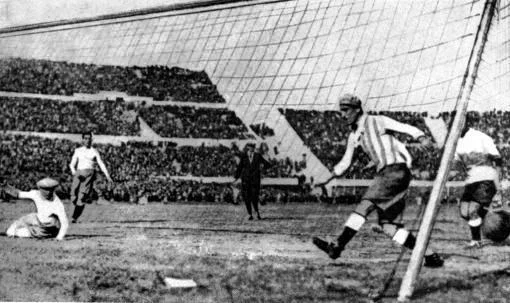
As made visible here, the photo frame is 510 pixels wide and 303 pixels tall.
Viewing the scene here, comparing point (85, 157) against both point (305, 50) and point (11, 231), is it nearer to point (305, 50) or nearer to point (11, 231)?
point (11, 231)

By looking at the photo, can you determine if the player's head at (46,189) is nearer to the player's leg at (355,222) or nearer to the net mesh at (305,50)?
the net mesh at (305,50)

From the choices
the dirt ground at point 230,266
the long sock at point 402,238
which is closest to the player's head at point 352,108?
the long sock at point 402,238

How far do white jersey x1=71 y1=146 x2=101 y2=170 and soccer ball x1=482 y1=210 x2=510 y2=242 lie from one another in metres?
4.37

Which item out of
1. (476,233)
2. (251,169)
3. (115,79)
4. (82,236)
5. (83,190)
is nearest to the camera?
(476,233)

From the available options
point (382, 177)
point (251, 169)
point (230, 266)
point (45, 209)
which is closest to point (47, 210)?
point (45, 209)

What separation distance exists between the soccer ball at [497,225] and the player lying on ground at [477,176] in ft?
0.28

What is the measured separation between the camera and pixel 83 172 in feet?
25.7

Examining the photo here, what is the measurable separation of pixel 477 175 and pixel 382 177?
1597mm

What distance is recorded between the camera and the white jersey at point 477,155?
253 inches

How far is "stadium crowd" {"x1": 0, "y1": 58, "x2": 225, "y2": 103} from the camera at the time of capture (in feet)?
28.0

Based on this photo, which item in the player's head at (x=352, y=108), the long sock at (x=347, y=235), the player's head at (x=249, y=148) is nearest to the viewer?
the long sock at (x=347, y=235)

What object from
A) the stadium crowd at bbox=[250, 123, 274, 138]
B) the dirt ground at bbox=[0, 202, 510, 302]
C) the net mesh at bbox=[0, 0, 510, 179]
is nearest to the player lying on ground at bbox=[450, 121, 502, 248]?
the dirt ground at bbox=[0, 202, 510, 302]

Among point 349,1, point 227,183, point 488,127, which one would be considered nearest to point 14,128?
point 227,183

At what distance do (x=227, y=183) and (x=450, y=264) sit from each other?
497 cm
